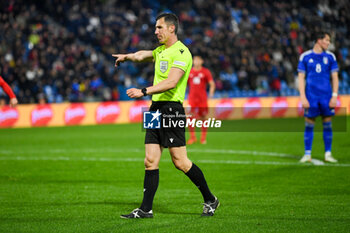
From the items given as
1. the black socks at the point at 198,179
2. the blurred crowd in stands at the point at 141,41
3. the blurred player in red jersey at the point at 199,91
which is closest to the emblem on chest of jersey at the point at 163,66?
the black socks at the point at 198,179

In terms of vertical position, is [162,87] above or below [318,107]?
above

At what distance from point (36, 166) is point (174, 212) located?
5406 millimetres

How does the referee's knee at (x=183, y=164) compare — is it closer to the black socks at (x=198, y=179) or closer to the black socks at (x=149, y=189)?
the black socks at (x=198, y=179)

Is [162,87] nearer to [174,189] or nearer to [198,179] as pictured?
[198,179]

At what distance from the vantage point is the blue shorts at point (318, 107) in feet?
35.3

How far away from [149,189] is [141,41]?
879 inches

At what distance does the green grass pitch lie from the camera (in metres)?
5.86

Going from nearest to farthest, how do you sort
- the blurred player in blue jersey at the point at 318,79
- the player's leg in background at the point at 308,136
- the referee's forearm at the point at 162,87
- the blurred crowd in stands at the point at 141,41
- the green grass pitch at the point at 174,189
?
the referee's forearm at the point at 162,87
the green grass pitch at the point at 174,189
the blurred player in blue jersey at the point at 318,79
the player's leg in background at the point at 308,136
the blurred crowd in stands at the point at 141,41

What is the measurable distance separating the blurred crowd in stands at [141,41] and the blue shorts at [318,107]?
578 inches

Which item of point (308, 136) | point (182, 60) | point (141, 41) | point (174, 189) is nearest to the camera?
point (182, 60)

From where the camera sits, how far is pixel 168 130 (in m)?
6.05

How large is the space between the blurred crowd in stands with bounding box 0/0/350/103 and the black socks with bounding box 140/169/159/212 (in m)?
17.6

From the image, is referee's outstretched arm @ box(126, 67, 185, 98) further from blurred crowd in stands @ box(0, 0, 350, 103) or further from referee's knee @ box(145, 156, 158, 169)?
blurred crowd in stands @ box(0, 0, 350, 103)

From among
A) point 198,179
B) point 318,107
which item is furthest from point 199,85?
point 198,179
